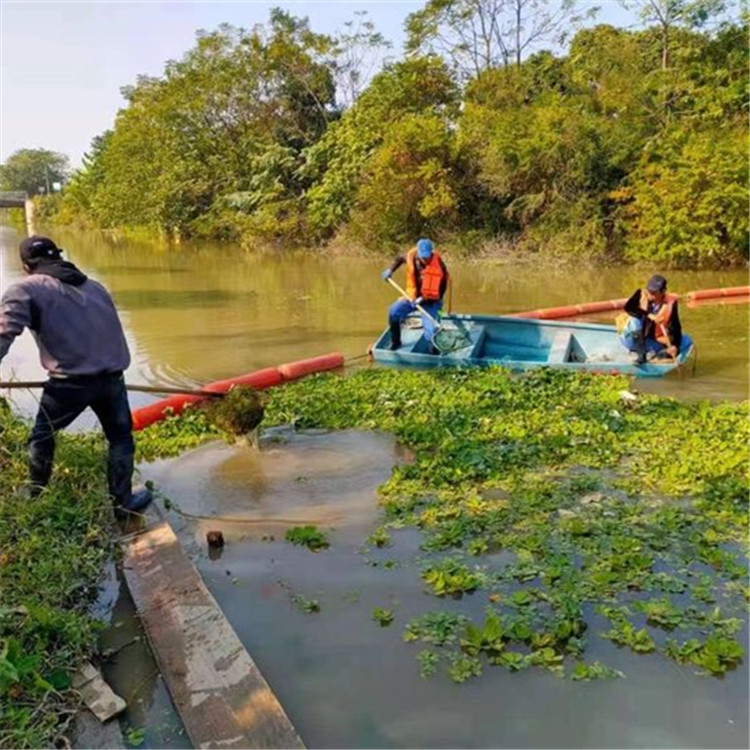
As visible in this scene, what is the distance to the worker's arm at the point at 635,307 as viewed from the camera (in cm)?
758

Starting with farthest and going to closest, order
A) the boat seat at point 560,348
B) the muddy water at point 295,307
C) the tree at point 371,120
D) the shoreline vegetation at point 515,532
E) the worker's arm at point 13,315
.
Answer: the tree at point 371,120 → the muddy water at point 295,307 → the boat seat at point 560,348 → the worker's arm at point 13,315 → the shoreline vegetation at point 515,532

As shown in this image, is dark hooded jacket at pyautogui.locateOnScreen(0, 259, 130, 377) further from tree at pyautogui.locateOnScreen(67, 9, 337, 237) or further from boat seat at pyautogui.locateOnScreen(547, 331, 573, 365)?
tree at pyautogui.locateOnScreen(67, 9, 337, 237)

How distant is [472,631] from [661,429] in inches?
125

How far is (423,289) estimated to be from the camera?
8719mm

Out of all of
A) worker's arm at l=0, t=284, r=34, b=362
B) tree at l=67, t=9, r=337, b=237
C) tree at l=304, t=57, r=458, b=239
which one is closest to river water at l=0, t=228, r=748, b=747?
worker's arm at l=0, t=284, r=34, b=362

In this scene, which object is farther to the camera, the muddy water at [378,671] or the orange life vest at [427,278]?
the orange life vest at [427,278]

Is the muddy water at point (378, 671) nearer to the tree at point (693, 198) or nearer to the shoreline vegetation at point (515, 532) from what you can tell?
the shoreline vegetation at point (515, 532)

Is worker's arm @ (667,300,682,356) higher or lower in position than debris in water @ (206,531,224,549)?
higher

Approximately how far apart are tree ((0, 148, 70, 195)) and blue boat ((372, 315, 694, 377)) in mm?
82977

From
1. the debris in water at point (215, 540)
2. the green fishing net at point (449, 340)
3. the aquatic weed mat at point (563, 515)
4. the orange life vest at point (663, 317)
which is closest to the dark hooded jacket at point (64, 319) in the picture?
the debris in water at point (215, 540)

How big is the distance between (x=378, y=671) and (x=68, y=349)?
2.39 m

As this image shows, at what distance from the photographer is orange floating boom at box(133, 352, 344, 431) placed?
6633 mm

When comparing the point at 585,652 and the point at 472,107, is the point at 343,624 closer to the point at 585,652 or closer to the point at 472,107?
the point at 585,652

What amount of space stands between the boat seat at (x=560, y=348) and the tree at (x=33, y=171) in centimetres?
8375
